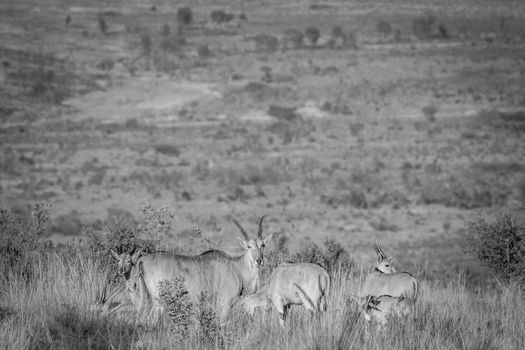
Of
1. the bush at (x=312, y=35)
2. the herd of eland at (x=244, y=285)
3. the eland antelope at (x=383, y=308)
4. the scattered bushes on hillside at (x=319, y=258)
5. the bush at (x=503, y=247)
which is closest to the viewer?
the eland antelope at (x=383, y=308)

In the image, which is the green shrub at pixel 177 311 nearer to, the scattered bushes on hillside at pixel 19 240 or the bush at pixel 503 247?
the scattered bushes on hillside at pixel 19 240

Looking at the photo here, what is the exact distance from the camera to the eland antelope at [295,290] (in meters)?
9.55

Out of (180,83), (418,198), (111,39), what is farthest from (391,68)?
(418,198)

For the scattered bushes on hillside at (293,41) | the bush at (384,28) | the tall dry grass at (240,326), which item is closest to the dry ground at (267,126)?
the bush at (384,28)

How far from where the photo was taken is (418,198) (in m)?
34.3

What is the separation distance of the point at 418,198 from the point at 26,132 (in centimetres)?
2819

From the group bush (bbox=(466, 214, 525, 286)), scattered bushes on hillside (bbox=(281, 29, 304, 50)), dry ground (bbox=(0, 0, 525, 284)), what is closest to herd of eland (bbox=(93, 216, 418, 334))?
dry ground (bbox=(0, 0, 525, 284))

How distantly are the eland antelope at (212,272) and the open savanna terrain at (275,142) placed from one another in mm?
656

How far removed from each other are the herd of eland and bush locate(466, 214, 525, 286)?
14.1 feet

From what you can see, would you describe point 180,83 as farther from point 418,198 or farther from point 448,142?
point 418,198

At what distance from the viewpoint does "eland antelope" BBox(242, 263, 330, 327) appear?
9555 mm

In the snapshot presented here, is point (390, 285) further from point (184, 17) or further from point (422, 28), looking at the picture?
point (184, 17)

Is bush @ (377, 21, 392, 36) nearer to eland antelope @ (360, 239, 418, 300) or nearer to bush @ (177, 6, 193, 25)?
bush @ (177, 6, 193, 25)

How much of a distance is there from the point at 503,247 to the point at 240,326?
707 cm
